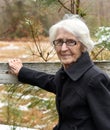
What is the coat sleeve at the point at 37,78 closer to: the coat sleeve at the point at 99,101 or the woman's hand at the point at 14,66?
the woman's hand at the point at 14,66

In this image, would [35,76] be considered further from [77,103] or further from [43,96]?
[43,96]

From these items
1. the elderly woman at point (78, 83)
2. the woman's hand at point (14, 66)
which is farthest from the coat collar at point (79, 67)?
the woman's hand at point (14, 66)

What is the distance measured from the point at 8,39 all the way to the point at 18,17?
6.17 meters

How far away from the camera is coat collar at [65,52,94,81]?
93.1 inches

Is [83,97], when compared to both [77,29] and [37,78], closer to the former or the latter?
[77,29]

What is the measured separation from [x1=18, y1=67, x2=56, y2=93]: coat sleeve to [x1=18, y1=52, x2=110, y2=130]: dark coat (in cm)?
24

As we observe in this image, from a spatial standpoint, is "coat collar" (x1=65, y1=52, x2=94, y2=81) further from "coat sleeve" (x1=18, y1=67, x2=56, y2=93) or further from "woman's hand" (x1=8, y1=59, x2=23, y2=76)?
"woman's hand" (x1=8, y1=59, x2=23, y2=76)

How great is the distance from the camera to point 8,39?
20797 millimetres

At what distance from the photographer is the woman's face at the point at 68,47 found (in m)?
2.36

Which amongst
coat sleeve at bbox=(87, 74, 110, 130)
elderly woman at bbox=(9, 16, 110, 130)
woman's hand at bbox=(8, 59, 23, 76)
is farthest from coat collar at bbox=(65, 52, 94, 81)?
woman's hand at bbox=(8, 59, 23, 76)

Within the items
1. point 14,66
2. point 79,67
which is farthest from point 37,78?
point 79,67

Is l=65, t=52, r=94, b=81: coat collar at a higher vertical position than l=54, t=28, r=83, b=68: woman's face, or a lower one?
lower

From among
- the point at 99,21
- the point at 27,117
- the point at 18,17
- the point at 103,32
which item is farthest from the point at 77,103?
the point at 18,17

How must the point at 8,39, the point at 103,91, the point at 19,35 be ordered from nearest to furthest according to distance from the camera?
the point at 103,91, the point at 19,35, the point at 8,39
